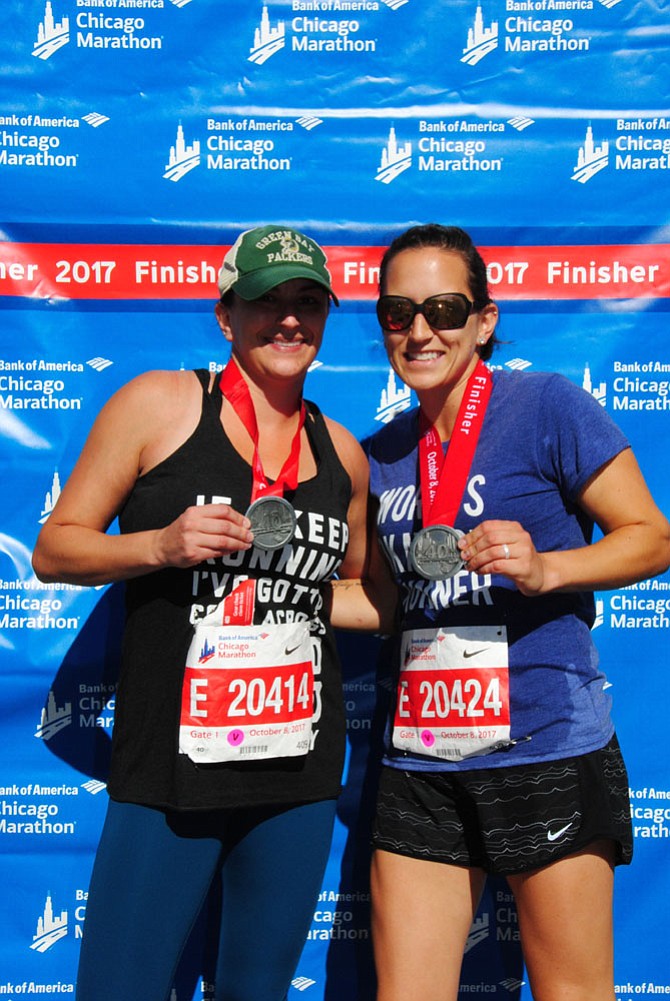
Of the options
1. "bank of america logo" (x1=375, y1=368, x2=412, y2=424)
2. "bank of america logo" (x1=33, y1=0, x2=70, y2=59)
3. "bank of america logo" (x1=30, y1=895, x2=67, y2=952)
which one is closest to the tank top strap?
"bank of america logo" (x1=375, y1=368, x2=412, y2=424)

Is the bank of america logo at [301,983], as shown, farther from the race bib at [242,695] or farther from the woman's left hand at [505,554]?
the woman's left hand at [505,554]

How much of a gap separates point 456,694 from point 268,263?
41.7 inches

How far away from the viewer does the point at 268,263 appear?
2.05 m

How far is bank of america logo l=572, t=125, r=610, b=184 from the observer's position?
9.84 ft

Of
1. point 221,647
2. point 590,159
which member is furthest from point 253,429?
point 590,159

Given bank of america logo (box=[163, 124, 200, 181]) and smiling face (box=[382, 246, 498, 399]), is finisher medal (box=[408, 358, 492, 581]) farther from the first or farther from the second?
bank of america logo (box=[163, 124, 200, 181])

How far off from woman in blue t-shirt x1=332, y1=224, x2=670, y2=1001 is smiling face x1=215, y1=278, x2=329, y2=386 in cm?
18

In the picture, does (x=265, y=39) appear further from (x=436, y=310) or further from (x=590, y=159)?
(x=436, y=310)

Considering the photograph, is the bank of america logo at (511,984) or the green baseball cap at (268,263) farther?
the bank of america logo at (511,984)

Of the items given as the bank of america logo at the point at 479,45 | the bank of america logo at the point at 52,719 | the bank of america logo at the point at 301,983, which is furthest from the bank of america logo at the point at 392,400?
the bank of america logo at the point at 301,983

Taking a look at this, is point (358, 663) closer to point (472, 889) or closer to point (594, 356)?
point (472, 889)

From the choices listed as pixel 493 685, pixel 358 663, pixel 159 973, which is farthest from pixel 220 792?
pixel 358 663

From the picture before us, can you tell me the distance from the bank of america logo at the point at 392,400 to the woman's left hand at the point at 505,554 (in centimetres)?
123

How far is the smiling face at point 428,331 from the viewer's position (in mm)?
2133
